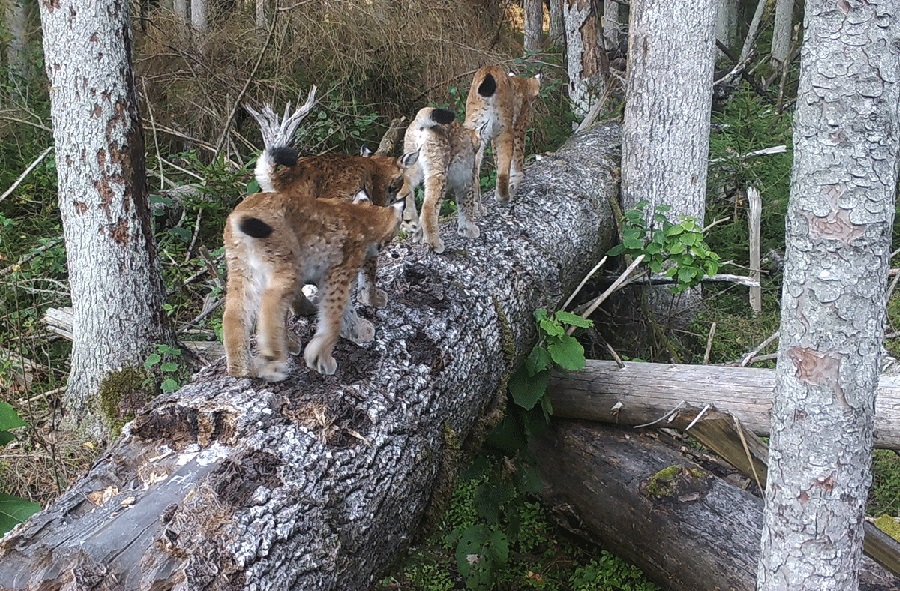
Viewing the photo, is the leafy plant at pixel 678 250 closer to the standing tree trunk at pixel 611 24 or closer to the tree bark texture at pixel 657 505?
the tree bark texture at pixel 657 505

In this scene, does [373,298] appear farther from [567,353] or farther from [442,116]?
[442,116]

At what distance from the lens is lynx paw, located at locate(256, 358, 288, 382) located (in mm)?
3412

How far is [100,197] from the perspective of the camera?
18.5 feet

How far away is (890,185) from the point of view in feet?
8.06

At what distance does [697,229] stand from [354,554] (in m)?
4.39

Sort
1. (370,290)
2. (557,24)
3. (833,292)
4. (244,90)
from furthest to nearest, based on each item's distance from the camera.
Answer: (557,24) < (244,90) < (370,290) < (833,292)

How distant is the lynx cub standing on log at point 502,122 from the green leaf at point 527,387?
2.06 meters

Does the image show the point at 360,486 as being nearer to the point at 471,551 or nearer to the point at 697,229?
A: the point at 471,551

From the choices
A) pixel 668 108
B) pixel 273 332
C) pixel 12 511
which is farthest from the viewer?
pixel 668 108

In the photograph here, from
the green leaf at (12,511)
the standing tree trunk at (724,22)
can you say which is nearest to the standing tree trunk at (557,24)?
the standing tree trunk at (724,22)

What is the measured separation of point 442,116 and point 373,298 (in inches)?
Answer: 64.6

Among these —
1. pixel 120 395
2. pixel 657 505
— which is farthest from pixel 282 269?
pixel 120 395

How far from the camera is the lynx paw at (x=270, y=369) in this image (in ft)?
11.2

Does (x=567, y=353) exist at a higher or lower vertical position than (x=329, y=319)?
lower
